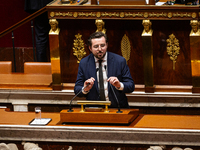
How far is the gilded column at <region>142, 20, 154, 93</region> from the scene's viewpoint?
477 centimetres

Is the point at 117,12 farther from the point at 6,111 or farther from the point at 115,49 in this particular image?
the point at 6,111

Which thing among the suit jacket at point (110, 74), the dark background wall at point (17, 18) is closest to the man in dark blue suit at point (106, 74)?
the suit jacket at point (110, 74)

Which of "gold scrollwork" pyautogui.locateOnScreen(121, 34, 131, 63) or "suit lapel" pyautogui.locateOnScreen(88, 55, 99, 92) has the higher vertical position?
"gold scrollwork" pyautogui.locateOnScreen(121, 34, 131, 63)

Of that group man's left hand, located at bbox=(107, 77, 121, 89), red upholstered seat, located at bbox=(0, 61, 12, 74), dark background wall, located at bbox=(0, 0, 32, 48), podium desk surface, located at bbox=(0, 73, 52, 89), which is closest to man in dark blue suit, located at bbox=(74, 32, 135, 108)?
man's left hand, located at bbox=(107, 77, 121, 89)

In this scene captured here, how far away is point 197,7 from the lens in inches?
181

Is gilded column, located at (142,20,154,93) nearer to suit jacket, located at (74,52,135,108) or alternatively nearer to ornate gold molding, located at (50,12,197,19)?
ornate gold molding, located at (50,12,197,19)

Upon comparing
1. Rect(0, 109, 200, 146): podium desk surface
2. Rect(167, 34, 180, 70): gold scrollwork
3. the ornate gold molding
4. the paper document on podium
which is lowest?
Rect(0, 109, 200, 146): podium desk surface

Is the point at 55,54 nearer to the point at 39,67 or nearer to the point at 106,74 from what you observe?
the point at 39,67

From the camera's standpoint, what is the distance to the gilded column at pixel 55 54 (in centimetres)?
496

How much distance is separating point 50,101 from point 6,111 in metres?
1.31

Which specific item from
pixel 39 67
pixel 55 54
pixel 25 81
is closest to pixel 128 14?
pixel 55 54

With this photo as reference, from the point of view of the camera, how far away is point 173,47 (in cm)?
480

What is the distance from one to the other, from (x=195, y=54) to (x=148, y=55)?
0.51 metres

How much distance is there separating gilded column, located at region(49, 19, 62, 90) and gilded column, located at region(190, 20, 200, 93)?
1512 millimetres
